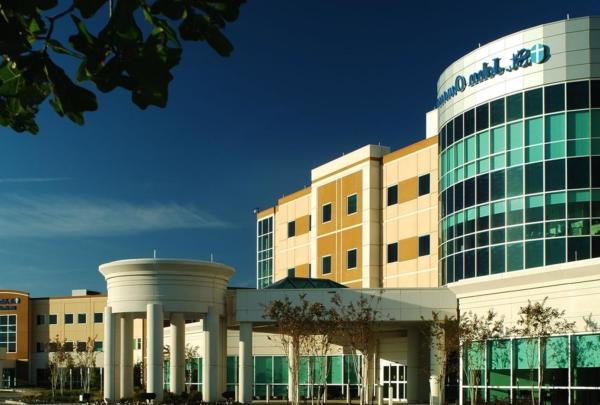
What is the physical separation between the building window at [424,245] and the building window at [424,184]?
2721 mm

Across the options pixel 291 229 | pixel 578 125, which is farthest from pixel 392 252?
pixel 578 125

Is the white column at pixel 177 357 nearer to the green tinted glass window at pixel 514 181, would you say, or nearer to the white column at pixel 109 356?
the white column at pixel 109 356

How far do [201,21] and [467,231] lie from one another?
151 feet

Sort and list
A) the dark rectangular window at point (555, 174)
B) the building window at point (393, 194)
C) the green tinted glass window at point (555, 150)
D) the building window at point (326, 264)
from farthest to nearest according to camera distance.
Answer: the building window at point (326, 264), the building window at point (393, 194), the green tinted glass window at point (555, 150), the dark rectangular window at point (555, 174)

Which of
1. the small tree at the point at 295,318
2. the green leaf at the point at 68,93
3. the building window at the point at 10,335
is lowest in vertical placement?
the building window at the point at 10,335

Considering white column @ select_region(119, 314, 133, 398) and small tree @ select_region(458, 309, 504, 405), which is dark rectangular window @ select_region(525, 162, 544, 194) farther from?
white column @ select_region(119, 314, 133, 398)

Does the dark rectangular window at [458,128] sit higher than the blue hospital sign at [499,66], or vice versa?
the blue hospital sign at [499,66]

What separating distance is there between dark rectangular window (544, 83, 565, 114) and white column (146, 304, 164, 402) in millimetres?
20866

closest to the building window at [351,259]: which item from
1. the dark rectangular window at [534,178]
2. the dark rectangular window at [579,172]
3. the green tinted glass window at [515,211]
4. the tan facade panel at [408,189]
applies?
the tan facade panel at [408,189]

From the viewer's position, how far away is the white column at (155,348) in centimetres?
4584

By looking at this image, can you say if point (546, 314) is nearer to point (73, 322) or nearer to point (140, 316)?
point (140, 316)

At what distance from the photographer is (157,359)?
46.1m

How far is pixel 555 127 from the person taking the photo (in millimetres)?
44250

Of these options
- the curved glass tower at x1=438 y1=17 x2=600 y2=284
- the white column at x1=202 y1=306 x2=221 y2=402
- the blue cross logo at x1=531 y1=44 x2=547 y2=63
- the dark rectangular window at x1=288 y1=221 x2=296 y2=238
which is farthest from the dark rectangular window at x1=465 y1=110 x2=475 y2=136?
the dark rectangular window at x1=288 y1=221 x2=296 y2=238
